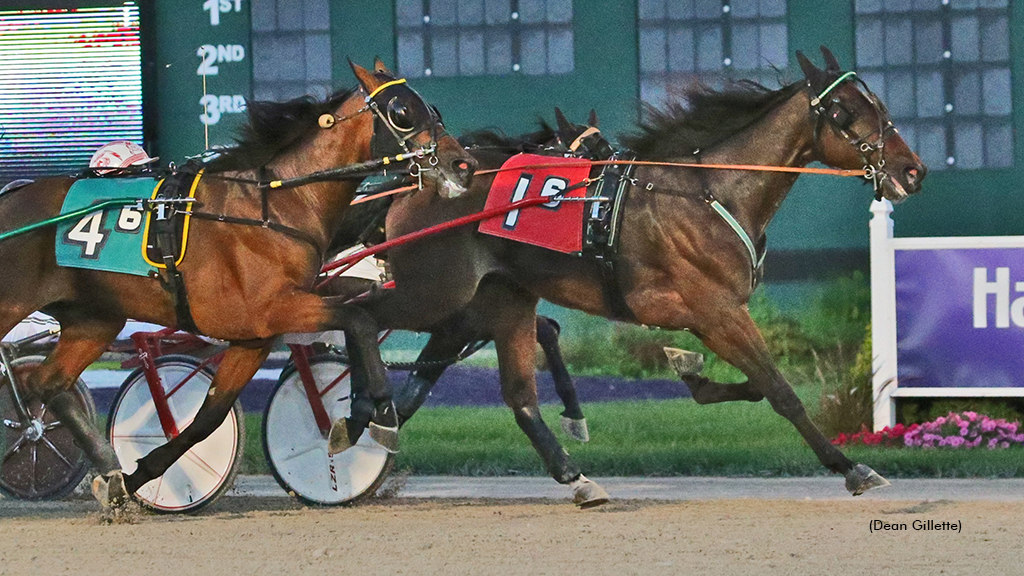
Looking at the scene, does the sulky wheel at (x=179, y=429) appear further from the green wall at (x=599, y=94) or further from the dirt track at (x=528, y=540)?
the green wall at (x=599, y=94)

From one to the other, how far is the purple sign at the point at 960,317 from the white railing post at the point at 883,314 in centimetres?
7

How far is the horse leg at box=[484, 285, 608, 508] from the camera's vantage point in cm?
733

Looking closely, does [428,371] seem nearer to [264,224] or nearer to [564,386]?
[564,386]

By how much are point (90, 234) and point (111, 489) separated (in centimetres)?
109

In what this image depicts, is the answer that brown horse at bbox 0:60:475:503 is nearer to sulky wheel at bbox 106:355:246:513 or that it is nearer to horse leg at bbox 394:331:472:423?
sulky wheel at bbox 106:355:246:513

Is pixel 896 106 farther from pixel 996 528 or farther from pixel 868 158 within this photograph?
pixel 996 528

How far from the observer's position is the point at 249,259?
664 centimetres

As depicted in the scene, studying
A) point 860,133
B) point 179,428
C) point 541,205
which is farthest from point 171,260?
point 860,133

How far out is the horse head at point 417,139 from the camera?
6.55 m

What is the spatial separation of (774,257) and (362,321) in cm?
308

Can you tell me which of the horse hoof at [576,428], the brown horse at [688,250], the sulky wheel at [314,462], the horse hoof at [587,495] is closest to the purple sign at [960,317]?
the brown horse at [688,250]

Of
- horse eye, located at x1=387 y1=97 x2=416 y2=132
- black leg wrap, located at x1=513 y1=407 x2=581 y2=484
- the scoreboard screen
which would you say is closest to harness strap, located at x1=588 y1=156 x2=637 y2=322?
black leg wrap, located at x1=513 y1=407 x2=581 y2=484

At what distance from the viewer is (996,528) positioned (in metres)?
6.47

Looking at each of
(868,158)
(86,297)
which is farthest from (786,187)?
(86,297)
